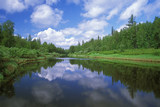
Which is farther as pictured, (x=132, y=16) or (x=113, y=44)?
(x=113, y=44)

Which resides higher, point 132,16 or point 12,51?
point 132,16

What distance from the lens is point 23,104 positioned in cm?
549

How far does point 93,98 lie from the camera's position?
6.30m

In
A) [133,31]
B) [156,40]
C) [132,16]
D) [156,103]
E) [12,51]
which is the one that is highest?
[132,16]

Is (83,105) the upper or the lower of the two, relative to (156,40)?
lower

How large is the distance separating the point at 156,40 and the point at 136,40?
12.3 m

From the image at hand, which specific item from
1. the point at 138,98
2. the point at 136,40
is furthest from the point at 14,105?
the point at 136,40

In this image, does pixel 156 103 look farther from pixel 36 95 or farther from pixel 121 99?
pixel 36 95

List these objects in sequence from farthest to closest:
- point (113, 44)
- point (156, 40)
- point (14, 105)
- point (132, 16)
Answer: point (113, 44) → point (132, 16) → point (156, 40) → point (14, 105)

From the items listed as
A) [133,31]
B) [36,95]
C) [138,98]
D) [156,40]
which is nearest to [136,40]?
[133,31]

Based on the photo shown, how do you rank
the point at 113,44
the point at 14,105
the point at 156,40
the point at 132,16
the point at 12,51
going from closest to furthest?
the point at 14,105
the point at 12,51
the point at 156,40
the point at 132,16
the point at 113,44

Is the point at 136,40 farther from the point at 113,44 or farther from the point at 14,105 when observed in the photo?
the point at 14,105

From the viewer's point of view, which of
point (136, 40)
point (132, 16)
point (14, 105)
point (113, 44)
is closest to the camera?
point (14, 105)

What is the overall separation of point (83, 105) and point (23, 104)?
138 inches
